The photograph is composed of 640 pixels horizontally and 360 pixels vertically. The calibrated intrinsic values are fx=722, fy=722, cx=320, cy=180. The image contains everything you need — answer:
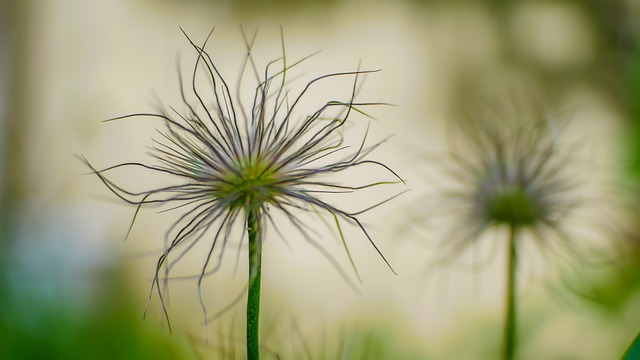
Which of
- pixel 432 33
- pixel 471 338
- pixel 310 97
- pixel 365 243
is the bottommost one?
pixel 471 338

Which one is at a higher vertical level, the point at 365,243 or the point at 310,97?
the point at 310,97

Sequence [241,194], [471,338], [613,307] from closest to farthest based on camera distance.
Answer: [241,194], [613,307], [471,338]

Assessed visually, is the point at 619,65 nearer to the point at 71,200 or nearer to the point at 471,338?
the point at 471,338

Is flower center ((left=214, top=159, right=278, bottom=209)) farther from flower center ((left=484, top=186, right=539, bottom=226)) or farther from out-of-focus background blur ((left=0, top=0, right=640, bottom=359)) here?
out-of-focus background blur ((left=0, top=0, right=640, bottom=359))

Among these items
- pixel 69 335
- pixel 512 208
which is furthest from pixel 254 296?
pixel 69 335

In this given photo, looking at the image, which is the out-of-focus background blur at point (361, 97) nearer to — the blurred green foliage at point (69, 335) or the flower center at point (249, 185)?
the blurred green foliage at point (69, 335)

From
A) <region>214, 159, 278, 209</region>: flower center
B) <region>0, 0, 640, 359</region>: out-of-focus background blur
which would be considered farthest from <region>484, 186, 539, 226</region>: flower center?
<region>0, 0, 640, 359</region>: out-of-focus background blur

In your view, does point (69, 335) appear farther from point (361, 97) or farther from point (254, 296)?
point (361, 97)

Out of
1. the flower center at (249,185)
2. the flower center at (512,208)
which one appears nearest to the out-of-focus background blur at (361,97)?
the flower center at (512,208)

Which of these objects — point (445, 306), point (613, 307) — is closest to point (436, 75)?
point (445, 306)
